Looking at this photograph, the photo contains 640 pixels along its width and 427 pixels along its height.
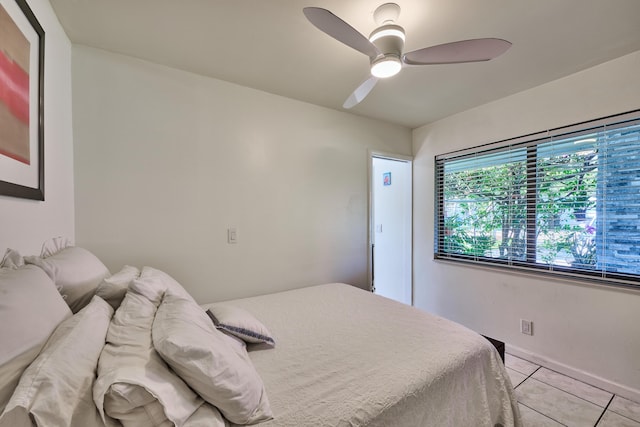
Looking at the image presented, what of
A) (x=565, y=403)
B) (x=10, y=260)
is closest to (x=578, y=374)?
(x=565, y=403)

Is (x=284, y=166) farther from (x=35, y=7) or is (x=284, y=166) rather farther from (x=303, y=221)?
(x=35, y=7)

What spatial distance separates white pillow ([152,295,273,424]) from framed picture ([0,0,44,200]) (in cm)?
84

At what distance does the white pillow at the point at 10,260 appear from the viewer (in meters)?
0.96

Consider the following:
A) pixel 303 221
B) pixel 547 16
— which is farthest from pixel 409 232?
pixel 547 16

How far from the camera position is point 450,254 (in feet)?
9.89

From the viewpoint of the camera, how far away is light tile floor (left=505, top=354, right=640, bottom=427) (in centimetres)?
169

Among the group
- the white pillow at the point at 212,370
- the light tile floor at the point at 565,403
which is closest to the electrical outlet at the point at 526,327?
the light tile floor at the point at 565,403

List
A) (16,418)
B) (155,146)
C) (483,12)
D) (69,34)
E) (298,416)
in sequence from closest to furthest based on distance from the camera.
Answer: (16,418)
(298,416)
(483,12)
(69,34)
(155,146)

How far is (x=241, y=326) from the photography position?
1321mm

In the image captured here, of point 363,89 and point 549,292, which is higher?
point 363,89

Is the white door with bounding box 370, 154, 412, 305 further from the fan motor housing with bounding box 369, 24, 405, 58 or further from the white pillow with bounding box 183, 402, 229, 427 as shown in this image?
the white pillow with bounding box 183, 402, 229, 427

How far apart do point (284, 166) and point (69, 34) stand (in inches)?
64.2

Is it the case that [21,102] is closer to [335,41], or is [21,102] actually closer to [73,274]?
[73,274]

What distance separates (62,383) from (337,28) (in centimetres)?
149
